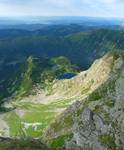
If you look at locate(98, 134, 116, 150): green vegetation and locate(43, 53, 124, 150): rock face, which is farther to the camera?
locate(43, 53, 124, 150): rock face

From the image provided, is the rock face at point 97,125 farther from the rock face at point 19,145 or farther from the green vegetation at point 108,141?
the rock face at point 19,145

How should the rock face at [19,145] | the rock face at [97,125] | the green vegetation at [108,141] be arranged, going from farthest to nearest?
the rock face at [97,125] → the green vegetation at [108,141] → the rock face at [19,145]

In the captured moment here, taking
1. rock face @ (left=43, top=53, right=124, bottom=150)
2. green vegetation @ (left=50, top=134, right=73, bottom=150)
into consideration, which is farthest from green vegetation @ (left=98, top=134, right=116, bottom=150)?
green vegetation @ (left=50, top=134, right=73, bottom=150)

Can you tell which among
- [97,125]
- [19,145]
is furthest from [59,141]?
[19,145]

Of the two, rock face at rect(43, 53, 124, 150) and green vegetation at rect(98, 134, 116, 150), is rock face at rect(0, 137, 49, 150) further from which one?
green vegetation at rect(98, 134, 116, 150)

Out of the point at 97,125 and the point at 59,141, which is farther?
the point at 59,141

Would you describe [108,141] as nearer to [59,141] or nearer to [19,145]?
[59,141]

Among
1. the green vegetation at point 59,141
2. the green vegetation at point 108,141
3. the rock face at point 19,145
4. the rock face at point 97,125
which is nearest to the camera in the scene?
the rock face at point 19,145

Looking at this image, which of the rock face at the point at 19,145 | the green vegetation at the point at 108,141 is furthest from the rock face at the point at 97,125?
the rock face at the point at 19,145
